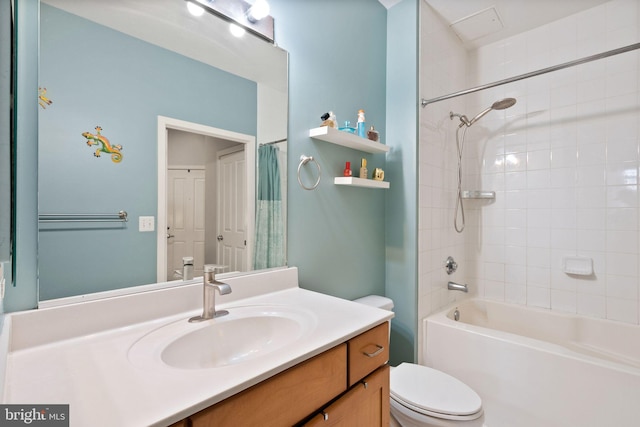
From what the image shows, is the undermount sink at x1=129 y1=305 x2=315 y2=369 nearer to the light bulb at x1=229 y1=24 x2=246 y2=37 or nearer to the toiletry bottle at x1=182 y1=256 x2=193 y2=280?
the toiletry bottle at x1=182 y1=256 x2=193 y2=280

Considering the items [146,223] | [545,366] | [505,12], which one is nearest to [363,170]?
[146,223]

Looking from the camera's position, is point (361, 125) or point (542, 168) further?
point (542, 168)

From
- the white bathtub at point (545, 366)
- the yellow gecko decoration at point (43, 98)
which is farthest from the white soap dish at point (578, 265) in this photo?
the yellow gecko decoration at point (43, 98)

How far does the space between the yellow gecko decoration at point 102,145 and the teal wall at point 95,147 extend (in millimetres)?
11

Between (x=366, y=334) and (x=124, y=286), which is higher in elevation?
(x=124, y=286)

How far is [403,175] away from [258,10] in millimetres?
1243

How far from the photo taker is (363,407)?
0.97 m

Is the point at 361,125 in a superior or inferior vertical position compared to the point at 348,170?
superior

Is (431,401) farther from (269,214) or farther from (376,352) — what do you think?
(269,214)

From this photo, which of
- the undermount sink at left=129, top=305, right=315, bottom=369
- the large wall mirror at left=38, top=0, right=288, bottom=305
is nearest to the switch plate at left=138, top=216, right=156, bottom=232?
the large wall mirror at left=38, top=0, right=288, bottom=305

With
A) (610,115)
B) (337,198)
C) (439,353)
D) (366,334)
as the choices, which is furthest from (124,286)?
(610,115)

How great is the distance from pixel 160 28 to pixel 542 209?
2588 mm

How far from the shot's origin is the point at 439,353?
187cm

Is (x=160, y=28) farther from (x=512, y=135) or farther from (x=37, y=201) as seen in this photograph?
(x=512, y=135)
